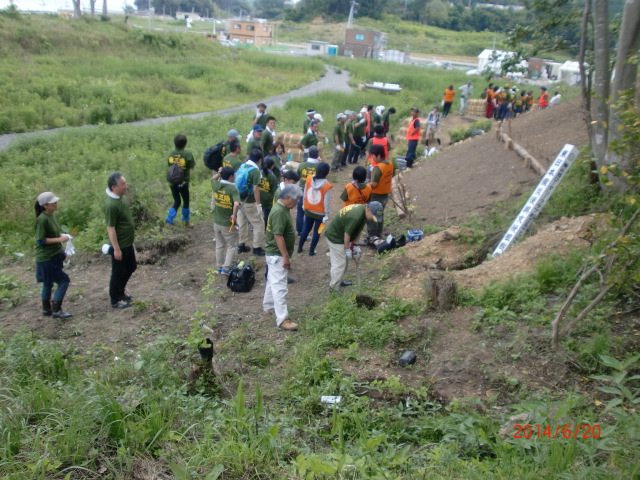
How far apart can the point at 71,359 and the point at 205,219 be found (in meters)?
5.19

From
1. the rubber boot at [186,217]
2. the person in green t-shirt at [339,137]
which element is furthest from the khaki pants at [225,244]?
the person in green t-shirt at [339,137]

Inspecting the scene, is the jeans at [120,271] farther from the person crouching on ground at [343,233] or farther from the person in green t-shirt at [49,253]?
the person crouching on ground at [343,233]

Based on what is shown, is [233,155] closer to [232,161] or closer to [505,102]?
[232,161]

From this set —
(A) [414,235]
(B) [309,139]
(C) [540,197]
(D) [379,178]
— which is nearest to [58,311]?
(D) [379,178]

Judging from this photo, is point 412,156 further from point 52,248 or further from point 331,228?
point 52,248

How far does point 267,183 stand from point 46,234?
3349mm

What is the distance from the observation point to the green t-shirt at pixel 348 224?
6.25 metres

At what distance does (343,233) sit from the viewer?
21.2ft

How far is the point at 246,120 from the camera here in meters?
18.3

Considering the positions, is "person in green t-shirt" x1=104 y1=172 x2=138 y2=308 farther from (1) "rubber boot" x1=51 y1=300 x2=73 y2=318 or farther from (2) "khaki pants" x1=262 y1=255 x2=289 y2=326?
(2) "khaki pants" x1=262 y1=255 x2=289 y2=326

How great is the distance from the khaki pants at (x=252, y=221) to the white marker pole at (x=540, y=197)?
3.72 meters

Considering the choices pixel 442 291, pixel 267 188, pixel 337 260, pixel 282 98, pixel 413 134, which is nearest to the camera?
pixel 442 291

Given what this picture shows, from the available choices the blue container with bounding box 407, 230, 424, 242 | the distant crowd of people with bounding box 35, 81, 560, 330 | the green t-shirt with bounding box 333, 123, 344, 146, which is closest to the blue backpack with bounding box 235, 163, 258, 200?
the distant crowd of people with bounding box 35, 81, 560, 330

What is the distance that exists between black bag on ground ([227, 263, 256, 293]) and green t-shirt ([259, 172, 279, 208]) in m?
1.49
